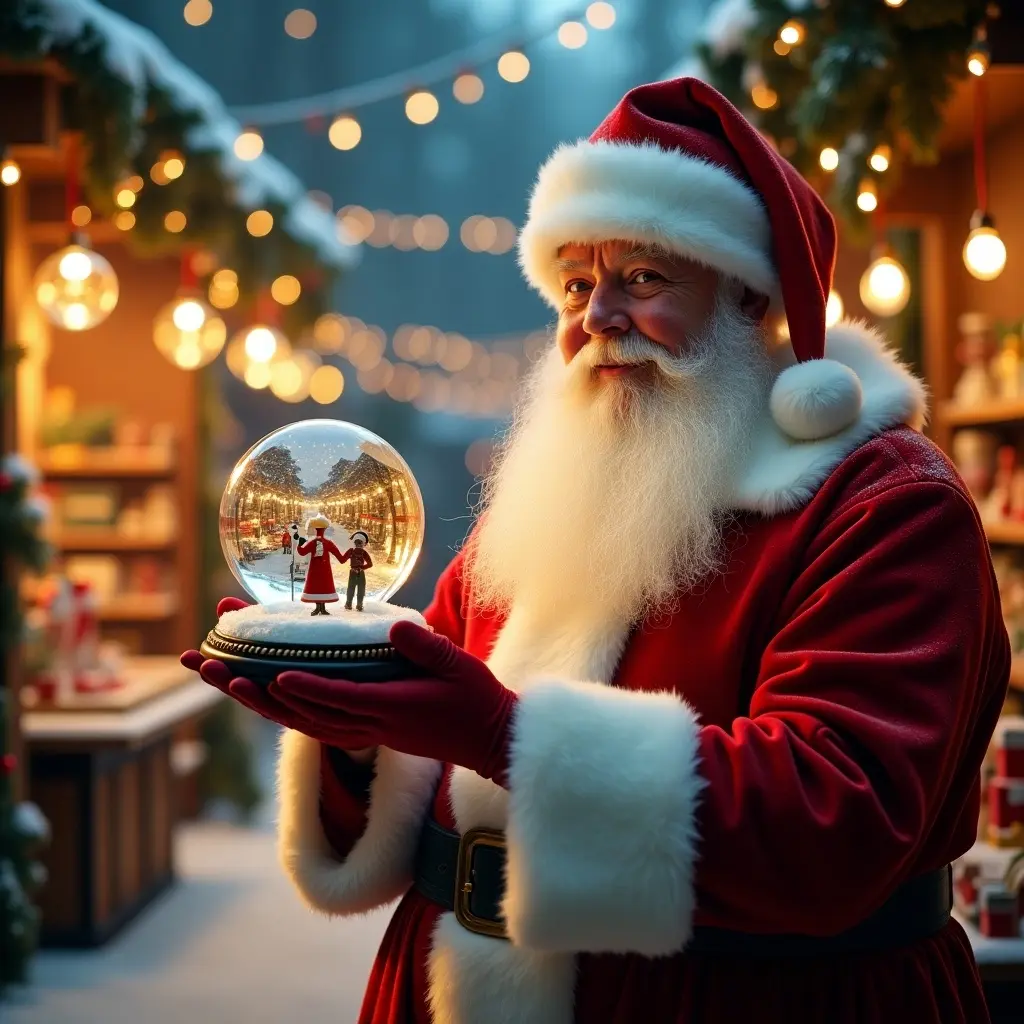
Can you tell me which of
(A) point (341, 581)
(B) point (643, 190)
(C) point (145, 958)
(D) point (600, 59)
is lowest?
(C) point (145, 958)

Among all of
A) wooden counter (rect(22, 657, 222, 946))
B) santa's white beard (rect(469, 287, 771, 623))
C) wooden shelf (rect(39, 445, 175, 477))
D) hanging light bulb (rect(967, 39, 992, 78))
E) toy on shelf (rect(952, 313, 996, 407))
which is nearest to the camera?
santa's white beard (rect(469, 287, 771, 623))

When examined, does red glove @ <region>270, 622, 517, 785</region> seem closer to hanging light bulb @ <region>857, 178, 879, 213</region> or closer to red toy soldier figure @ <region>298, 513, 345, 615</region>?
red toy soldier figure @ <region>298, 513, 345, 615</region>

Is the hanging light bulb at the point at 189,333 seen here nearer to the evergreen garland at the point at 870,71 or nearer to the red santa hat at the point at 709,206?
the evergreen garland at the point at 870,71

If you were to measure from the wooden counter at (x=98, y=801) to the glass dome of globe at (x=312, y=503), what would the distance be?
11.0 ft

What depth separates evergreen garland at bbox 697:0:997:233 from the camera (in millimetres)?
3406

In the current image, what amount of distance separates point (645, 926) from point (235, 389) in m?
10.0

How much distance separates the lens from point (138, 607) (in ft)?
23.0

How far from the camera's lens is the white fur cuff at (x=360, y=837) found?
1751mm

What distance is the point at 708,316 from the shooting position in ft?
5.79

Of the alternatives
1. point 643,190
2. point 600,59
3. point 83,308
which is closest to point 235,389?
point 600,59

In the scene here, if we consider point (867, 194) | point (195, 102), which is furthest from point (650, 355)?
point (195, 102)

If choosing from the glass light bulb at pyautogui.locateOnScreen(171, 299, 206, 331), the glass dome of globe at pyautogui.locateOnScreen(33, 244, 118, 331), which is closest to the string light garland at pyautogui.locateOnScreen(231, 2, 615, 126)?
the glass light bulb at pyautogui.locateOnScreen(171, 299, 206, 331)

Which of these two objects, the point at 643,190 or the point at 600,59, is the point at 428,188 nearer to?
the point at 600,59

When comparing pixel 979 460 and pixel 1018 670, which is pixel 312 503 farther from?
pixel 979 460
